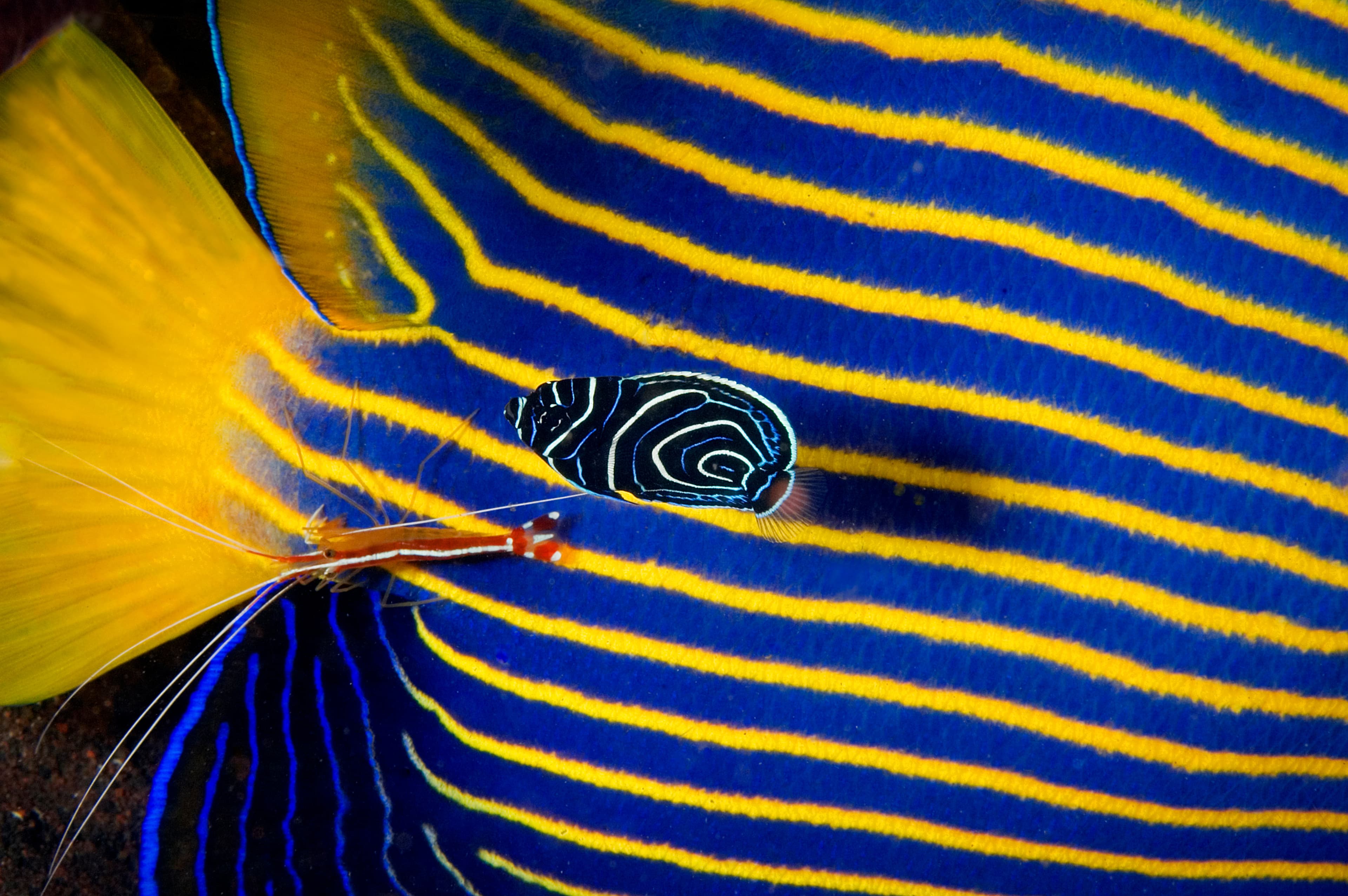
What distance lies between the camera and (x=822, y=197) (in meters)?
1.32

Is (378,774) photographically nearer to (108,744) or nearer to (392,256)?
(108,744)

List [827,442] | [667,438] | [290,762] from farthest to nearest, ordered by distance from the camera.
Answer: [290,762], [827,442], [667,438]

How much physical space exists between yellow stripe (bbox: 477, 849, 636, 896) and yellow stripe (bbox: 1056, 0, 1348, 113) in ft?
5.28

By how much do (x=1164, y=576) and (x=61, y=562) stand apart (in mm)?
1807

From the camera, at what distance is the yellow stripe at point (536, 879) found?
1400 mm

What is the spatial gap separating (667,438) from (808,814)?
775mm

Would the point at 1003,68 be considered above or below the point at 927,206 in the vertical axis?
above

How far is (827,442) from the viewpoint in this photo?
1.30 metres

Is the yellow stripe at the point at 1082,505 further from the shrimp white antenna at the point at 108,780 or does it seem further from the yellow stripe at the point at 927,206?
the shrimp white antenna at the point at 108,780

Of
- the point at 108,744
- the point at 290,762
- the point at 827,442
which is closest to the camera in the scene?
the point at 827,442

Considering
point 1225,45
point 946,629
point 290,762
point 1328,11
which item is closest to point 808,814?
point 946,629

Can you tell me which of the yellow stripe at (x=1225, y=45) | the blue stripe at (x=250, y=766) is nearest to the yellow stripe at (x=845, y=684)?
the blue stripe at (x=250, y=766)

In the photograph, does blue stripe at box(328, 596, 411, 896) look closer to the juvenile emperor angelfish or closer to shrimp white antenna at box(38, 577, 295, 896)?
shrimp white antenna at box(38, 577, 295, 896)

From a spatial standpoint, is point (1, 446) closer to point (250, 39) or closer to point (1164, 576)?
point (250, 39)
